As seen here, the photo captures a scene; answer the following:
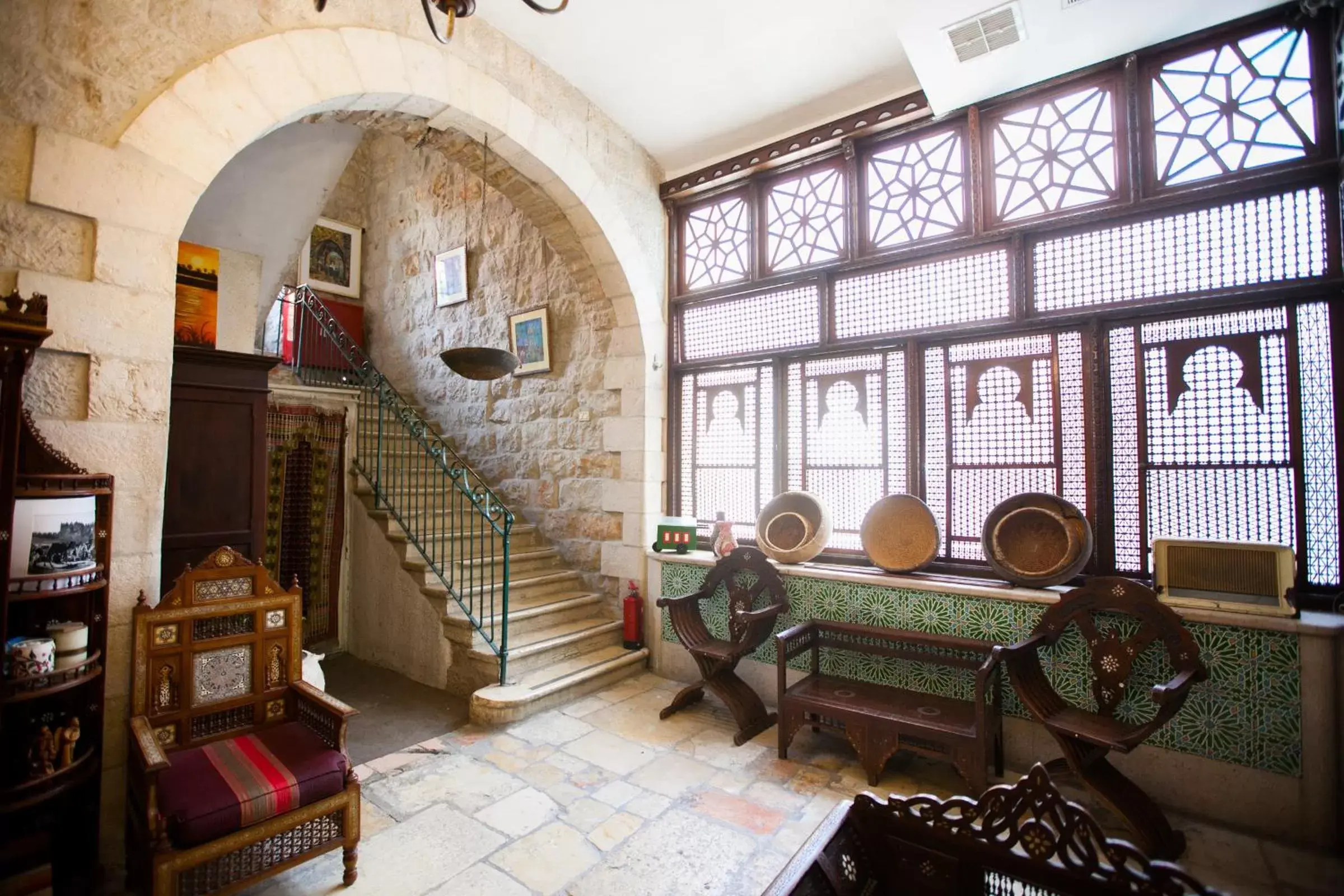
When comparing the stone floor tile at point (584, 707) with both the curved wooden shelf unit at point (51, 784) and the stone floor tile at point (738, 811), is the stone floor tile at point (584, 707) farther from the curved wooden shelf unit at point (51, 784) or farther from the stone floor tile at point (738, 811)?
the curved wooden shelf unit at point (51, 784)

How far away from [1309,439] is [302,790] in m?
4.16

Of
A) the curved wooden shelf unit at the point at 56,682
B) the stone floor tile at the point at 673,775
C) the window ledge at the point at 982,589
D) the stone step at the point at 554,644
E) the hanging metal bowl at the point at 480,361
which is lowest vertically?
the stone floor tile at the point at 673,775

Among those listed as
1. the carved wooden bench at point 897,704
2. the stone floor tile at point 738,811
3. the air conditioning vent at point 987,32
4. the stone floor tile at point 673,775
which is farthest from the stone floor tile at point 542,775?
the air conditioning vent at point 987,32

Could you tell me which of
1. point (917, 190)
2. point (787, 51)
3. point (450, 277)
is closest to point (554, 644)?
point (917, 190)

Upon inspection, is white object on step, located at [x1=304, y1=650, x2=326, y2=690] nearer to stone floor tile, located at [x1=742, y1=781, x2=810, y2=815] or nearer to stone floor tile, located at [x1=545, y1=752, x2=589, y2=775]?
stone floor tile, located at [x1=545, y1=752, x2=589, y2=775]

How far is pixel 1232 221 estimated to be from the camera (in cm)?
284

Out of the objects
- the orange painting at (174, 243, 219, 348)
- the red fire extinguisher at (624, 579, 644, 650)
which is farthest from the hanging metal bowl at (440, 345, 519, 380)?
the red fire extinguisher at (624, 579, 644, 650)

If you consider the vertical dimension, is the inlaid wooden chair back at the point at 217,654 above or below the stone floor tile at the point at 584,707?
above

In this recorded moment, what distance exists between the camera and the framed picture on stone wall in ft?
19.1

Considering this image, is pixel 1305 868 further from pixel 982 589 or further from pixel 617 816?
pixel 617 816

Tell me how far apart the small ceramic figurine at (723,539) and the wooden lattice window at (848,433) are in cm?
52

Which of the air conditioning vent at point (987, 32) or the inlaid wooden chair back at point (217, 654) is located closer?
the inlaid wooden chair back at point (217, 654)

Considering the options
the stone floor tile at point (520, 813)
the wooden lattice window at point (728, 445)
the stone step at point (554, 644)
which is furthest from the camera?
the wooden lattice window at point (728, 445)

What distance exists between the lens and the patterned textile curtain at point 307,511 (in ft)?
15.6
